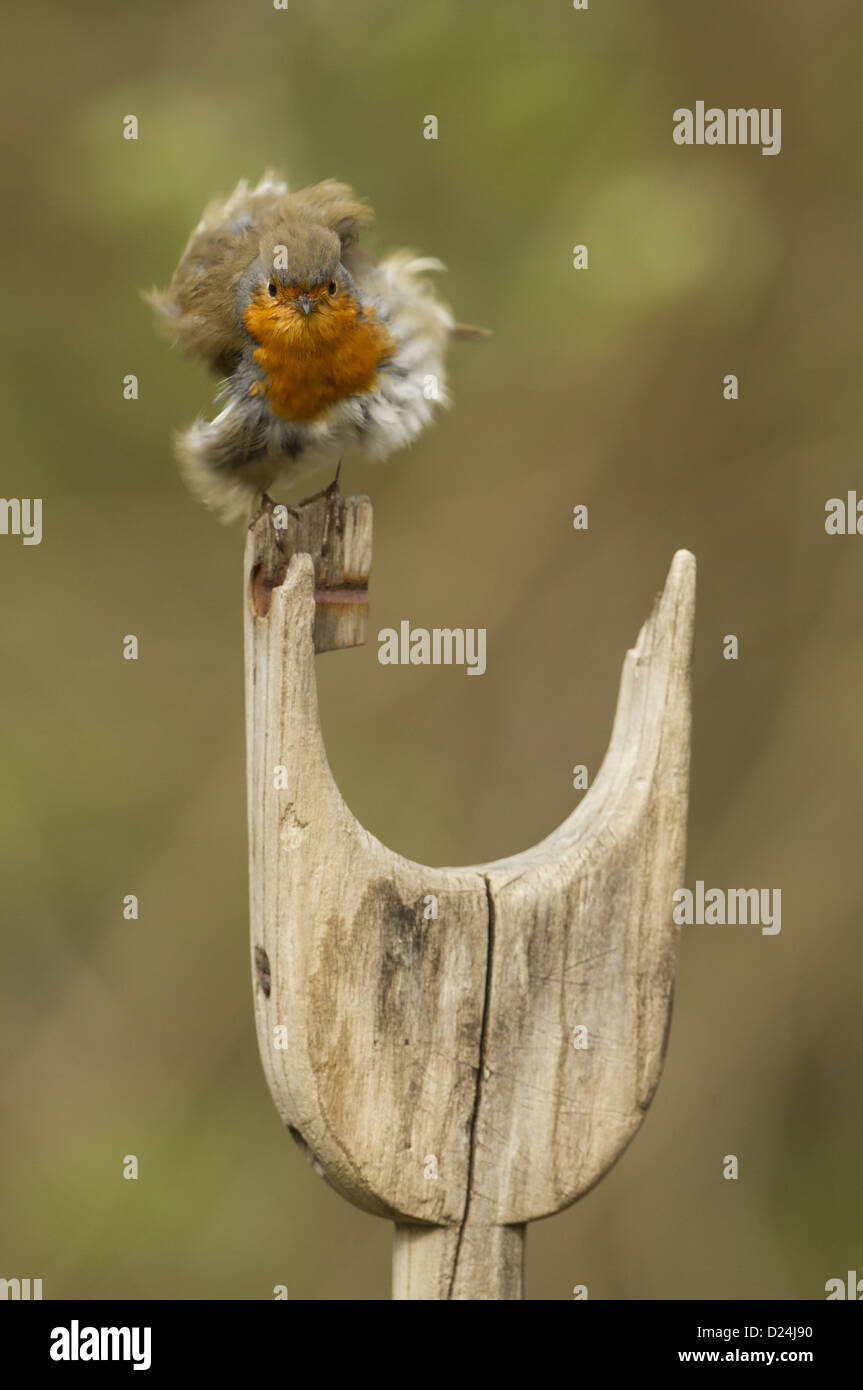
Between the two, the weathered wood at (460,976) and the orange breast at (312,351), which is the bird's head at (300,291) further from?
the weathered wood at (460,976)

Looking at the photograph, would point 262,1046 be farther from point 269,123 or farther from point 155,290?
point 269,123

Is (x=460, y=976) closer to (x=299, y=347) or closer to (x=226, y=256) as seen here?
(x=299, y=347)

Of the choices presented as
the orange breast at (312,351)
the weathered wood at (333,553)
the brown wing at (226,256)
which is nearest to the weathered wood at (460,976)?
the weathered wood at (333,553)

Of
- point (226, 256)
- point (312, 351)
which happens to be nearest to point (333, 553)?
point (312, 351)

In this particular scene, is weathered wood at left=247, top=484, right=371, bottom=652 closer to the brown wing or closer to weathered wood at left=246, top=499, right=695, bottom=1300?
weathered wood at left=246, top=499, right=695, bottom=1300

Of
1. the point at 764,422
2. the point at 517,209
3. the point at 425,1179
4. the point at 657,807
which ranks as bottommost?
the point at 425,1179

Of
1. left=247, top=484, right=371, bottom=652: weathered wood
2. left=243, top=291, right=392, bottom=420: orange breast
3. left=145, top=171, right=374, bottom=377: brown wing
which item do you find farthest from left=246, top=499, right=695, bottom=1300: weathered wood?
left=145, top=171, right=374, bottom=377: brown wing

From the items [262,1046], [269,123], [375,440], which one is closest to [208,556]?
[269,123]

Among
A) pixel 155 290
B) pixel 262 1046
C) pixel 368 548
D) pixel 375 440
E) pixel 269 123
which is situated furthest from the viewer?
pixel 269 123
